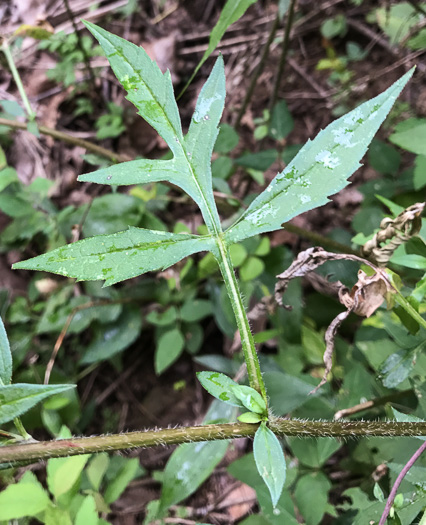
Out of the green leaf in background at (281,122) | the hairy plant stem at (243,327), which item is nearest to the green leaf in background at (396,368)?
the hairy plant stem at (243,327)

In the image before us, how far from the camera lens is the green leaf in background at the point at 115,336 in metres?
1.87

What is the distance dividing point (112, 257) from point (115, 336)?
1245 mm

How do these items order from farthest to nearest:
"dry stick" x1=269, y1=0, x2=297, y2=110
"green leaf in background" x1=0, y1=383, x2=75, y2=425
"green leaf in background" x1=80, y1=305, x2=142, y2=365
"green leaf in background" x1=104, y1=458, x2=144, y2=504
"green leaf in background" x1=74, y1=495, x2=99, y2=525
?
"green leaf in background" x1=80, y1=305, x2=142, y2=365 < "dry stick" x1=269, y1=0, x2=297, y2=110 < "green leaf in background" x1=104, y1=458, x2=144, y2=504 < "green leaf in background" x1=74, y1=495, x2=99, y2=525 < "green leaf in background" x1=0, y1=383, x2=75, y2=425

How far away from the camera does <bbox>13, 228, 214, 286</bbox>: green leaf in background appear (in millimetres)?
704

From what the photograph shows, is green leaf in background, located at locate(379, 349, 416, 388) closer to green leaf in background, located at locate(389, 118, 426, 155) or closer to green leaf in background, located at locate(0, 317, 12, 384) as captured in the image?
green leaf in background, located at locate(389, 118, 426, 155)

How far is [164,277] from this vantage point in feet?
6.16

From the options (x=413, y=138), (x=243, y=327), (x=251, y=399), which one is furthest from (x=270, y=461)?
(x=413, y=138)

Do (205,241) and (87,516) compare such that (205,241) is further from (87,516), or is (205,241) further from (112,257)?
(87,516)

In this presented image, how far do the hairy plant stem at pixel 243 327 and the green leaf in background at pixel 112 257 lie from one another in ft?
0.24

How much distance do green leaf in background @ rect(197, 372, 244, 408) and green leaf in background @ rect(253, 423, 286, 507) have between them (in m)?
0.07

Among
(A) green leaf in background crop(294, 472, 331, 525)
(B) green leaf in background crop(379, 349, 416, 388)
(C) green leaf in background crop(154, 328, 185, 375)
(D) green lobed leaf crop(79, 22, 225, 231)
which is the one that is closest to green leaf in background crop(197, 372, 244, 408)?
(D) green lobed leaf crop(79, 22, 225, 231)

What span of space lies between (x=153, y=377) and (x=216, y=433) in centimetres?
152

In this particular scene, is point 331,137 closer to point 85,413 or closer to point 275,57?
point 85,413

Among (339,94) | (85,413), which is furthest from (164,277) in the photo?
(339,94)
